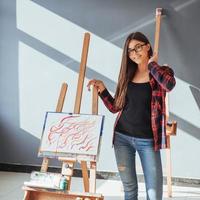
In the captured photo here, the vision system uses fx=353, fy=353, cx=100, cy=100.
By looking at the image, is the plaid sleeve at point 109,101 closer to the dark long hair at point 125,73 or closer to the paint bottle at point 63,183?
the dark long hair at point 125,73

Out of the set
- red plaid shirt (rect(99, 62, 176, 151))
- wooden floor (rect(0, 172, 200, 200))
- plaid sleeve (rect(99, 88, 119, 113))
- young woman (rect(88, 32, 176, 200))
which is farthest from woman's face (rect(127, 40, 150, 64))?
wooden floor (rect(0, 172, 200, 200))

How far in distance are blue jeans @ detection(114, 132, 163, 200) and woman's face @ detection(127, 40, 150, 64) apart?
46 centimetres

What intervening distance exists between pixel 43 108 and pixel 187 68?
167 cm

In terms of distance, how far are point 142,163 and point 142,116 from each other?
0.27 meters

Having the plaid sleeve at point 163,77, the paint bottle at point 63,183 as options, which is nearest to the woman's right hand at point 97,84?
the plaid sleeve at point 163,77

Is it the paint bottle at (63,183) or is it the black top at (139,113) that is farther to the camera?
the paint bottle at (63,183)

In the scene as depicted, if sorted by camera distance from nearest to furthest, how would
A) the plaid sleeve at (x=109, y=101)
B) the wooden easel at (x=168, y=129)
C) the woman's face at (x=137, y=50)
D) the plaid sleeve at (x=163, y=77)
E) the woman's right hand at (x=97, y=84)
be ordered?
the plaid sleeve at (x=163, y=77) → the woman's face at (x=137, y=50) → the plaid sleeve at (x=109, y=101) → the woman's right hand at (x=97, y=84) → the wooden easel at (x=168, y=129)

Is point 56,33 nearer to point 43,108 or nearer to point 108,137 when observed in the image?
point 43,108

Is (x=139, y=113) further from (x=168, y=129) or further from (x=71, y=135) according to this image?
(x=168, y=129)

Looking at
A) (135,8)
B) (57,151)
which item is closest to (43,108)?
(135,8)

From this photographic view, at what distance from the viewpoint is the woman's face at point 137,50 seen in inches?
81.2

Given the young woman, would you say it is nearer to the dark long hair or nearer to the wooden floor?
the dark long hair

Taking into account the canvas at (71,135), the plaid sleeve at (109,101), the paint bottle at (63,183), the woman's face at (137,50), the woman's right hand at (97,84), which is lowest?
the paint bottle at (63,183)

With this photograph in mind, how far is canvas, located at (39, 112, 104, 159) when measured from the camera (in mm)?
2258
